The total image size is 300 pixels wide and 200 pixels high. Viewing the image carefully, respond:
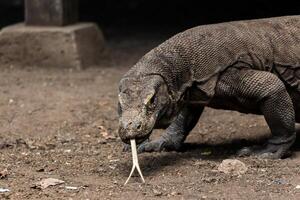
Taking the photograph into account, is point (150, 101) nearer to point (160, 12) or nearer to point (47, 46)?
point (47, 46)

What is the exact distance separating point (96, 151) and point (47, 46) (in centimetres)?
284

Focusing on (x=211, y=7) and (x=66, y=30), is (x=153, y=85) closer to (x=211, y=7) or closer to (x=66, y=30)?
(x=66, y=30)

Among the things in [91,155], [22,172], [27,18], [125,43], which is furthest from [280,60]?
[125,43]

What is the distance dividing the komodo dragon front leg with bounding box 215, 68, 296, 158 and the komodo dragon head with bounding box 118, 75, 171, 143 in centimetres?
40

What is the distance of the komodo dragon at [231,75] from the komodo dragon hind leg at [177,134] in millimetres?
366

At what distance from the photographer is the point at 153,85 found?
3.49m

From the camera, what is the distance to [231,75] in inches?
149

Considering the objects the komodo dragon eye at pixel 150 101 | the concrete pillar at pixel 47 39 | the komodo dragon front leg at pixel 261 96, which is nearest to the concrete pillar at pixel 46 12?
the concrete pillar at pixel 47 39

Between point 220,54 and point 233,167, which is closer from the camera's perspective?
point 233,167

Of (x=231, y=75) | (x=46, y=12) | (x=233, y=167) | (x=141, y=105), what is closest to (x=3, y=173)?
(x=141, y=105)

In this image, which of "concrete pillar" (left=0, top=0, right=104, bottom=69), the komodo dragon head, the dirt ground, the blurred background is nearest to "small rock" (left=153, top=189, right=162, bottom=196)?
the dirt ground

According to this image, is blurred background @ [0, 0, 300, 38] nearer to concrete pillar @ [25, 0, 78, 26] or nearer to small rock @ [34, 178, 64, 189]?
concrete pillar @ [25, 0, 78, 26]

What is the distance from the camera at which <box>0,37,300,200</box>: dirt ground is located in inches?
123

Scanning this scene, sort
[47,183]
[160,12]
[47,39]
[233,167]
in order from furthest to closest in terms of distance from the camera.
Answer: [160,12], [47,39], [233,167], [47,183]
